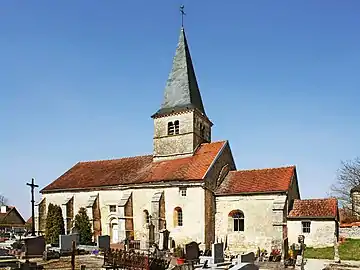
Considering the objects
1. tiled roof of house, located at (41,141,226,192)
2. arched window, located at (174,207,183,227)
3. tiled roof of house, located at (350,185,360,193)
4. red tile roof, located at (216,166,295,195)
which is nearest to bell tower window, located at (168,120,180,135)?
tiled roof of house, located at (41,141,226,192)

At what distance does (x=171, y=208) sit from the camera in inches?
1297

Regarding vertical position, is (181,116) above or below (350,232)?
above

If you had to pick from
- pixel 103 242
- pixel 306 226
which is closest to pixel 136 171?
pixel 103 242

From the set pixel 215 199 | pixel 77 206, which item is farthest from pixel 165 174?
pixel 77 206

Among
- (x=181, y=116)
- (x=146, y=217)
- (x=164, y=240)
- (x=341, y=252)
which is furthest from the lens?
(x=181, y=116)

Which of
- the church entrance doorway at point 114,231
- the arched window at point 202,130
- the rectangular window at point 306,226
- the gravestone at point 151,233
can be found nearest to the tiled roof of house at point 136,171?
the arched window at point 202,130

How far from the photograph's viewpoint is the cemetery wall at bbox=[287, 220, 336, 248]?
28.5 meters

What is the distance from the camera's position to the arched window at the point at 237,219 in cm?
3122

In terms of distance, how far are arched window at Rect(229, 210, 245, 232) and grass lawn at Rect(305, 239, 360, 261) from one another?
5.34m

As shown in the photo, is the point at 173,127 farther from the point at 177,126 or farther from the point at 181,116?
the point at 181,116

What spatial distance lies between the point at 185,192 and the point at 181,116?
7578 mm

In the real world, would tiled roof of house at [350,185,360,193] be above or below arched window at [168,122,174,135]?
below

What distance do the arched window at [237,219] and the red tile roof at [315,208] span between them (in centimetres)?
381

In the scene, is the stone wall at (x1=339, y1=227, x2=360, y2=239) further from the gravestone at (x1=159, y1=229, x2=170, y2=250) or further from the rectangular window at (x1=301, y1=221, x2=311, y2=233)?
the gravestone at (x1=159, y1=229, x2=170, y2=250)
